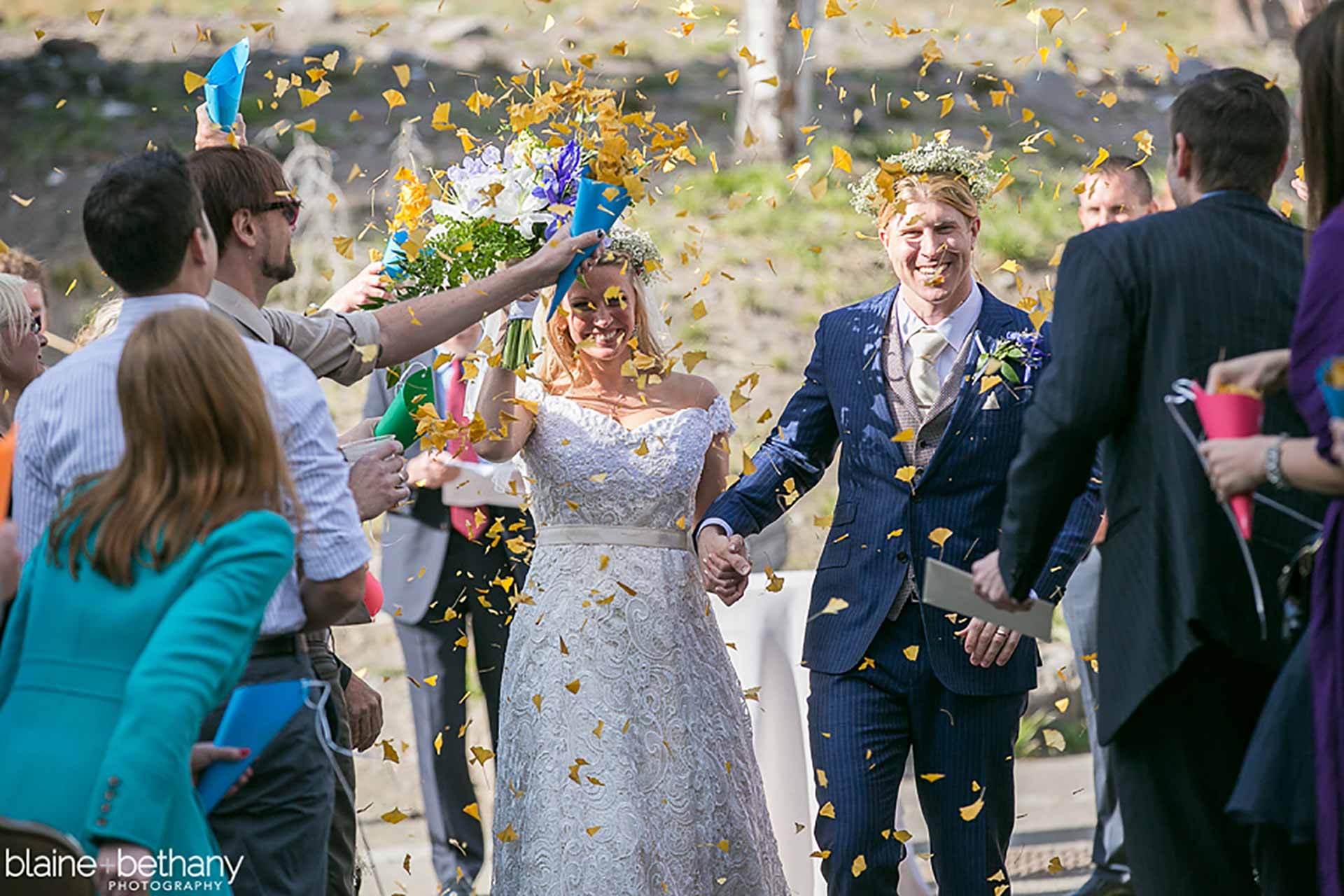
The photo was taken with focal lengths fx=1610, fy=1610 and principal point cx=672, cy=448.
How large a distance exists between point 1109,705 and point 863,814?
123cm

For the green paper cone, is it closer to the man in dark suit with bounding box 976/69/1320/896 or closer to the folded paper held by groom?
the folded paper held by groom

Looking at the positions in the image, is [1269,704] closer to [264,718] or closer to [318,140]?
[264,718]

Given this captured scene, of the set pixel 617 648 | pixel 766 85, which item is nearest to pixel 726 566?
pixel 617 648

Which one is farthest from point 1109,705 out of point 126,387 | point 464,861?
point 464,861

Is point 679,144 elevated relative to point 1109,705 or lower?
elevated

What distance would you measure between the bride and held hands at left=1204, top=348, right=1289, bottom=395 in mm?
2090

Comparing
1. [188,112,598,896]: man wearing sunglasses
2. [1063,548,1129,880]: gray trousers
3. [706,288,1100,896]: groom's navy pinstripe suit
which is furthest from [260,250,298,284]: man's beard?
[1063,548,1129,880]: gray trousers

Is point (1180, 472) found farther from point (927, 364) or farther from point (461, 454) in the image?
point (461, 454)

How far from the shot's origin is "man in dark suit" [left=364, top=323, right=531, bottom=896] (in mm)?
6062

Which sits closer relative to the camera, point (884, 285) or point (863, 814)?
point (863, 814)

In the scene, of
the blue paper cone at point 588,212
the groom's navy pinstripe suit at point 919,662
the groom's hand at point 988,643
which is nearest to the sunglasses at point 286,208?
the blue paper cone at point 588,212

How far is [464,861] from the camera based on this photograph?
19.5ft

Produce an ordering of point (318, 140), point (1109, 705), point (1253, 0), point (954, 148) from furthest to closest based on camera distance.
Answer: point (1253, 0) → point (318, 140) → point (954, 148) → point (1109, 705)

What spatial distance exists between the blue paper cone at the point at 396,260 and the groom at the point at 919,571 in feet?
3.70
